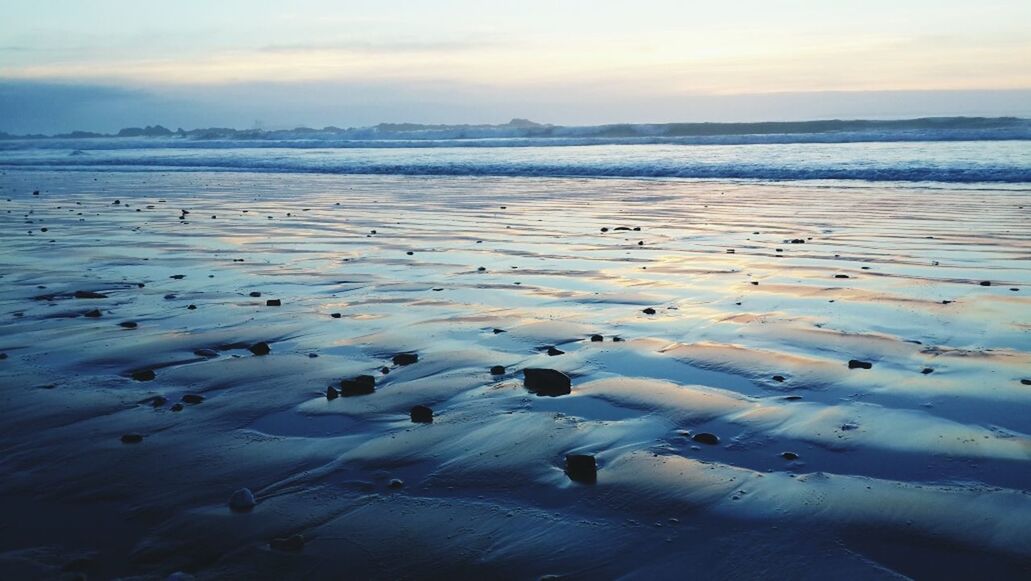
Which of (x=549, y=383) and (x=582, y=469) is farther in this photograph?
(x=549, y=383)

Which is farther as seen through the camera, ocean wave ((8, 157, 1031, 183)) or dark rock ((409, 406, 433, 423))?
ocean wave ((8, 157, 1031, 183))

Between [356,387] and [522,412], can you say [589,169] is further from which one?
[522,412]

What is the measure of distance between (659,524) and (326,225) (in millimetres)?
9580

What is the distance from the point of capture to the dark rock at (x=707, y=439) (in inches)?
140

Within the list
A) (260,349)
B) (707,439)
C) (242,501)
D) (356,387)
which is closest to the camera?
(242,501)

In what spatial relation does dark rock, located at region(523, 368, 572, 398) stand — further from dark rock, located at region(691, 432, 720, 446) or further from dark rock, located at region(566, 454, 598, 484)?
dark rock, located at region(566, 454, 598, 484)

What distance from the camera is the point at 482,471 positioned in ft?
10.9

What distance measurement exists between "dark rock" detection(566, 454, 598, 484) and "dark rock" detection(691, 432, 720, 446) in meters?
0.56

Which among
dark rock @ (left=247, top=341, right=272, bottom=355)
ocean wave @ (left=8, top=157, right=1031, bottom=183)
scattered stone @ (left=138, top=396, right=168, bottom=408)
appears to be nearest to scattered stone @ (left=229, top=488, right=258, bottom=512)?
scattered stone @ (left=138, top=396, right=168, bottom=408)

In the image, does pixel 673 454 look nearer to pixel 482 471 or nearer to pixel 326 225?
pixel 482 471

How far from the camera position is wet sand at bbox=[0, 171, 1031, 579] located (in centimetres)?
269

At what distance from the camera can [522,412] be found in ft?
13.1

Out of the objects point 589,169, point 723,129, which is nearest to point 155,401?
point 589,169

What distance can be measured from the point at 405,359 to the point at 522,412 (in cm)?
109
